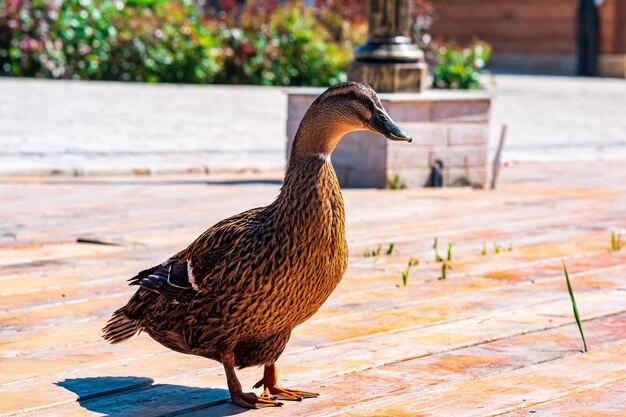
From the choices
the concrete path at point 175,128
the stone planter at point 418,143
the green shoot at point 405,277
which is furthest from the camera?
the concrete path at point 175,128

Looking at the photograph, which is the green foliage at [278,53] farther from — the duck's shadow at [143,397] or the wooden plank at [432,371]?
the duck's shadow at [143,397]

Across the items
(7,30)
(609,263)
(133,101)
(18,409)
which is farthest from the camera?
(7,30)

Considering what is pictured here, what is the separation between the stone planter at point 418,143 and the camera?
986 cm

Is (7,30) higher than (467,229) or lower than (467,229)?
higher

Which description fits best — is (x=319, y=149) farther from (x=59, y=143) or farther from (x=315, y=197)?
(x=59, y=143)

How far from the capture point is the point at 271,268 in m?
3.71

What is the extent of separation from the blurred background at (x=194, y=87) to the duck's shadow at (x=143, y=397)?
626 centimetres

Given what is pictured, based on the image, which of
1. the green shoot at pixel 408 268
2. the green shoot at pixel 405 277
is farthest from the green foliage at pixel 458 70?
the green shoot at pixel 405 277

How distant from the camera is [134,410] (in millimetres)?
3826

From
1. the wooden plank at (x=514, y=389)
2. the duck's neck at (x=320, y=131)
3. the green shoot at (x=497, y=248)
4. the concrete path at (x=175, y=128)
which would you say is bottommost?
the green shoot at (x=497, y=248)

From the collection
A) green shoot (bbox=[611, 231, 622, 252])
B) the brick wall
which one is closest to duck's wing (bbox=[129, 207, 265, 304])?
green shoot (bbox=[611, 231, 622, 252])

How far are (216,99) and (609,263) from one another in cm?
1022

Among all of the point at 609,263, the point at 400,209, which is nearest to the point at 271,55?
the point at 400,209

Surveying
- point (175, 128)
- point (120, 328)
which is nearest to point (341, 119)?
point (120, 328)
